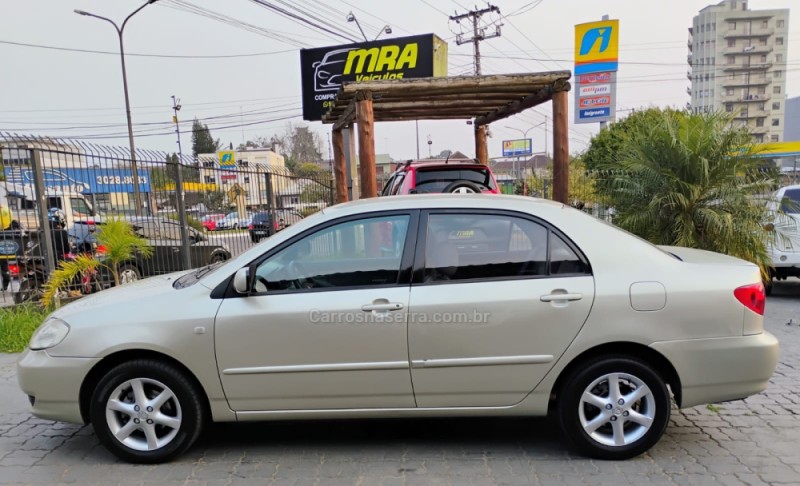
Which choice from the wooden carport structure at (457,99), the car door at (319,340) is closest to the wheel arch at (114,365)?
the car door at (319,340)

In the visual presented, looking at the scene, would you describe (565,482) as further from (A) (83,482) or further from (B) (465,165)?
(B) (465,165)

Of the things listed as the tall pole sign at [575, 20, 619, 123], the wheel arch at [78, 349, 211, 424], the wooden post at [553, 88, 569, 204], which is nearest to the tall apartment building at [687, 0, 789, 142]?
the tall pole sign at [575, 20, 619, 123]

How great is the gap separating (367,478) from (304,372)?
0.72m

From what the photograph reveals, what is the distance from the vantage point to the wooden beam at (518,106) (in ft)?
25.9

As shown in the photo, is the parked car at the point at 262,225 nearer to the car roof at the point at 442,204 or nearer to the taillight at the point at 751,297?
the car roof at the point at 442,204

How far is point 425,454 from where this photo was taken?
11.0 ft

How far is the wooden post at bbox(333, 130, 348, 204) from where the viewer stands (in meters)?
11.0

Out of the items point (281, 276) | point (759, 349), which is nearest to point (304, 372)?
point (281, 276)

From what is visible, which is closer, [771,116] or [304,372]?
[304,372]

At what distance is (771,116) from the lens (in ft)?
281

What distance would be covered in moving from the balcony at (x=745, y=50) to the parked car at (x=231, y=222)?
333ft

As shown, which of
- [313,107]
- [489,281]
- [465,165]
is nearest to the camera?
[489,281]

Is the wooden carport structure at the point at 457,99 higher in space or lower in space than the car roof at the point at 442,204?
higher

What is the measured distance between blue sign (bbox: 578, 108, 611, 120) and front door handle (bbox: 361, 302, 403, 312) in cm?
2027
